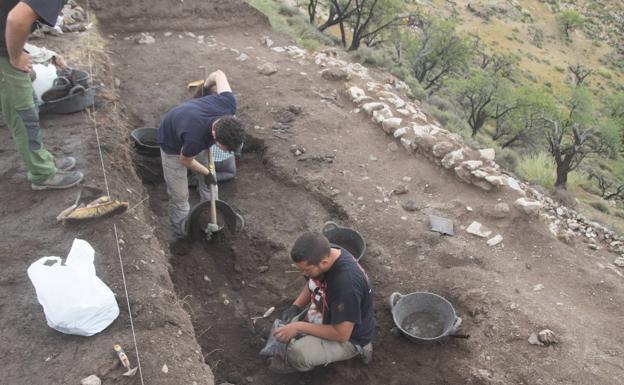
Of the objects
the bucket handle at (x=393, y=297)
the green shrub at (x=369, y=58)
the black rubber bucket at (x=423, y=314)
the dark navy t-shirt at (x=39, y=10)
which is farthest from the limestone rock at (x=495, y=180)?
the green shrub at (x=369, y=58)

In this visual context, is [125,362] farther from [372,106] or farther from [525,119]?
[525,119]

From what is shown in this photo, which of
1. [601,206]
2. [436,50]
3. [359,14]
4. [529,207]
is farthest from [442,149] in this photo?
[436,50]

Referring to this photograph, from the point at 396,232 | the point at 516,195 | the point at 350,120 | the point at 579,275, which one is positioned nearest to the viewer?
the point at 579,275

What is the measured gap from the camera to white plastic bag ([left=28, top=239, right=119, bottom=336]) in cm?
290

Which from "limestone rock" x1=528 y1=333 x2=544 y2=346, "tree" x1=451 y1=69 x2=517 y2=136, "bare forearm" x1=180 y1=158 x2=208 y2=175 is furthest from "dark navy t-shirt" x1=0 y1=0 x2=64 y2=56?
"tree" x1=451 y1=69 x2=517 y2=136

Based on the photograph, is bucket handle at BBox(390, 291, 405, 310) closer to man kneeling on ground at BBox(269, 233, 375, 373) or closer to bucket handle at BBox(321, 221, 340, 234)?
man kneeling on ground at BBox(269, 233, 375, 373)

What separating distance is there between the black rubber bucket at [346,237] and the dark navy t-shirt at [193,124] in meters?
1.50

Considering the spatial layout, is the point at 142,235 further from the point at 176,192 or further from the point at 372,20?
the point at 372,20

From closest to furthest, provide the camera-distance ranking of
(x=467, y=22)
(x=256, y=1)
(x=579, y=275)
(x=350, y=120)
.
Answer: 1. (x=579, y=275)
2. (x=350, y=120)
3. (x=256, y=1)
4. (x=467, y=22)

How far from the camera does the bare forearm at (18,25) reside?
316 centimetres

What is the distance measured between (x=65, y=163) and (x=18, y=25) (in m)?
1.68

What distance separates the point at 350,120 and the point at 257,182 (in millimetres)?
1843

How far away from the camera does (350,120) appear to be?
277 inches

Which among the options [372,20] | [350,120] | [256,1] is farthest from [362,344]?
[372,20]
